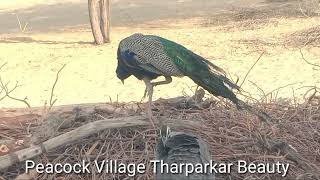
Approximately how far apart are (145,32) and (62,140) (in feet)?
39.1

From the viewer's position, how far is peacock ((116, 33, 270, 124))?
3371 millimetres

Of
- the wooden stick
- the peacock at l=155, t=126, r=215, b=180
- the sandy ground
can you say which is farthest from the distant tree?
the peacock at l=155, t=126, r=215, b=180

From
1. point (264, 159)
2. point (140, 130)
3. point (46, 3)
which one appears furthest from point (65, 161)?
point (46, 3)

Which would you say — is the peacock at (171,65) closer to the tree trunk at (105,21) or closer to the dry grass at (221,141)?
the dry grass at (221,141)

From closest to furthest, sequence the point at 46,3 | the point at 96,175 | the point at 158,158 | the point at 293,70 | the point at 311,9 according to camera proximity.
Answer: the point at 158,158 → the point at 96,175 → the point at 293,70 → the point at 311,9 → the point at 46,3

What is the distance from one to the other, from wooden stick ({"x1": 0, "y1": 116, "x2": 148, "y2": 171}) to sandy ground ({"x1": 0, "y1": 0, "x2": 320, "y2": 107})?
244cm

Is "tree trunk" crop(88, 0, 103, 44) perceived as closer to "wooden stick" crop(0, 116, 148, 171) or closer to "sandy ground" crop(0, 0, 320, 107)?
"sandy ground" crop(0, 0, 320, 107)

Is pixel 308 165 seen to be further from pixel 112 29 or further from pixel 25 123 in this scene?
pixel 112 29

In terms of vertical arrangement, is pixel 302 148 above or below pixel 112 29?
above

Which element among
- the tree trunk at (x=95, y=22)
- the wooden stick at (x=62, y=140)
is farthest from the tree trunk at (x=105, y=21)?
the wooden stick at (x=62, y=140)

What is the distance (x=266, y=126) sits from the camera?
354 cm

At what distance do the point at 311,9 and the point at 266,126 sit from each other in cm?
1260

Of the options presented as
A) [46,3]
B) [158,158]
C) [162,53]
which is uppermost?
[162,53]

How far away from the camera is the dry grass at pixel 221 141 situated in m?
3.12
